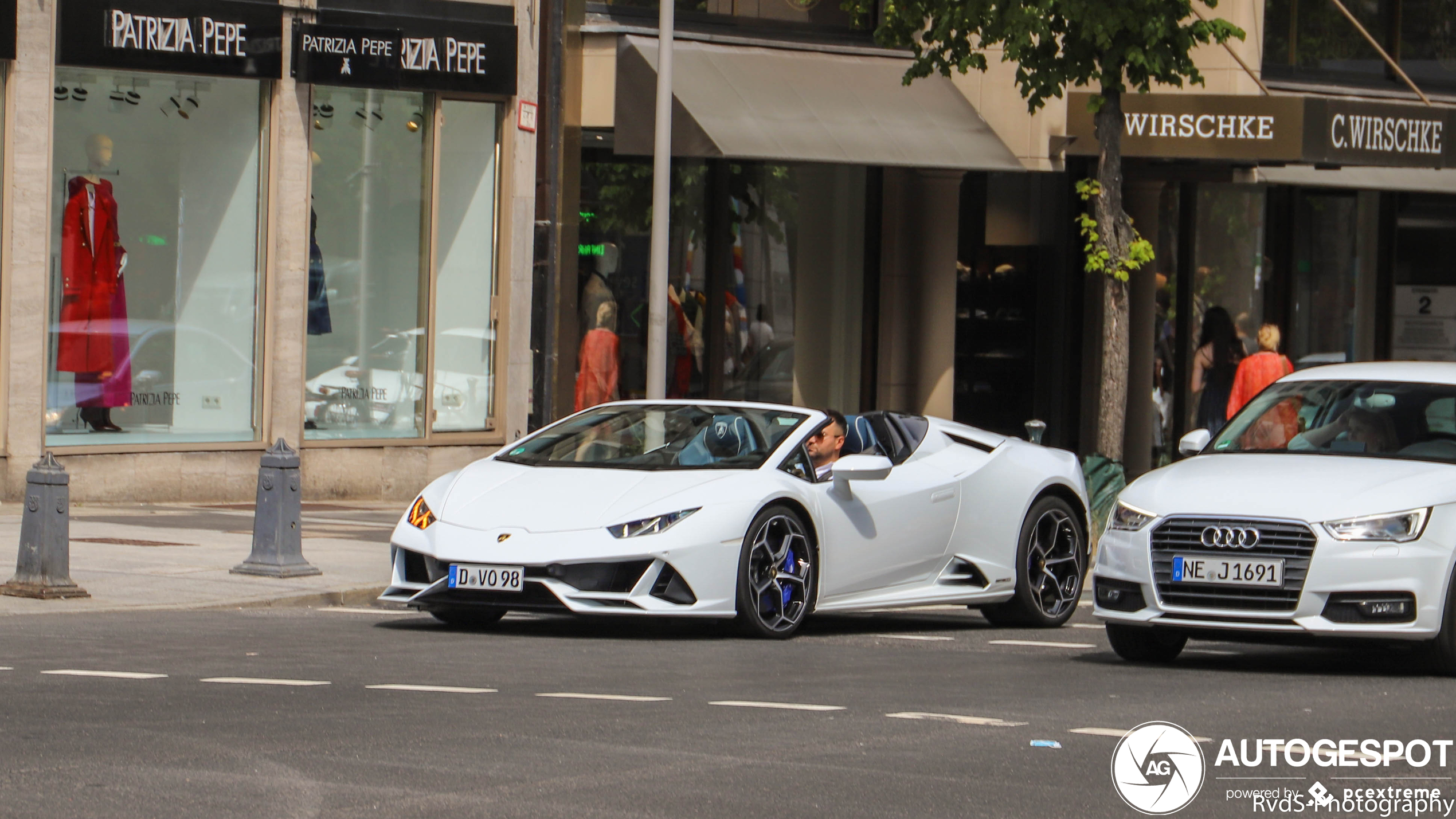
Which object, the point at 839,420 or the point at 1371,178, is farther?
the point at 1371,178

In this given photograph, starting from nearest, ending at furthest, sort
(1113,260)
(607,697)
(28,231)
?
(607,697) < (28,231) < (1113,260)

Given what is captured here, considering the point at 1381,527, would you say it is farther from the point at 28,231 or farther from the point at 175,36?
the point at 175,36

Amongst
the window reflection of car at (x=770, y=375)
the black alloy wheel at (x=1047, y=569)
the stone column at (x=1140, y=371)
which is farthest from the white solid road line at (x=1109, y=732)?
the stone column at (x=1140, y=371)

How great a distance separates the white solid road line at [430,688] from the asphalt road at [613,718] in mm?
35

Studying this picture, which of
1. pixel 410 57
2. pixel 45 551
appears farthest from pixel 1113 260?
pixel 45 551

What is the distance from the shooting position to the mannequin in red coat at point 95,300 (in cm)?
1819

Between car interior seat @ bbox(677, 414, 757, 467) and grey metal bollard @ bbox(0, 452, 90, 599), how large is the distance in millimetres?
3424

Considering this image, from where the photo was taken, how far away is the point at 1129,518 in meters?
9.92

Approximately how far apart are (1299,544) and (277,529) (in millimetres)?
6406

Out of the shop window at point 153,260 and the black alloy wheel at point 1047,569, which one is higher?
the shop window at point 153,260

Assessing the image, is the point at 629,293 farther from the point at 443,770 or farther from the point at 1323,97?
the point at 443,770

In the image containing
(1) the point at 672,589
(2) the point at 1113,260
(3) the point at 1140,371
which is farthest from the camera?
(3) the point at 1140,371

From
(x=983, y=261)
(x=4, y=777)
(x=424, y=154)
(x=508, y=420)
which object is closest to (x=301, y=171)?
(x=424, y=154)

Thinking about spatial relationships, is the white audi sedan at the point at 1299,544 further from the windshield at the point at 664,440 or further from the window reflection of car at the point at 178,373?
the window reflection of car at the point at 178,373
